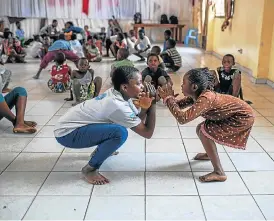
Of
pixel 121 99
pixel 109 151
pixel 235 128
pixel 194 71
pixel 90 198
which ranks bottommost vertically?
pixel 90 198

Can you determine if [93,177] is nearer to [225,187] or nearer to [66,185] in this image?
[66,185]

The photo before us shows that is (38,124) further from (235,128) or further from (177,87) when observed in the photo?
(177,87)

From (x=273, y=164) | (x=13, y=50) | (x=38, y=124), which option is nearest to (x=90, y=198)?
(x=273, y=164)

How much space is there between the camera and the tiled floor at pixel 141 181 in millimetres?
1985

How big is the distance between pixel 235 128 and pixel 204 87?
35cm

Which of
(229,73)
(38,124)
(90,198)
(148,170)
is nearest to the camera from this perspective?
(90,198)

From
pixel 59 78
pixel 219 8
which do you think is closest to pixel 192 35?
pixel 219 8

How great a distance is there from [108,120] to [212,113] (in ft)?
2.23

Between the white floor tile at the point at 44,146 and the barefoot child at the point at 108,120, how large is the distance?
595 millimetres

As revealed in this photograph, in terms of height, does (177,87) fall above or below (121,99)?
below

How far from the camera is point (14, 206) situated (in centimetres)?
204

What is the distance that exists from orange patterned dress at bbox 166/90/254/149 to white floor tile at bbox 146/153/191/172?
373 millimetres

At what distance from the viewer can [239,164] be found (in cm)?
260

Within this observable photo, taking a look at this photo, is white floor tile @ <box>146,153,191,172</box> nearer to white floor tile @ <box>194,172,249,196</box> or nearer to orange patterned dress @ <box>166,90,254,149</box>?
white floor tile @ <box>194,172,249,196</box>
